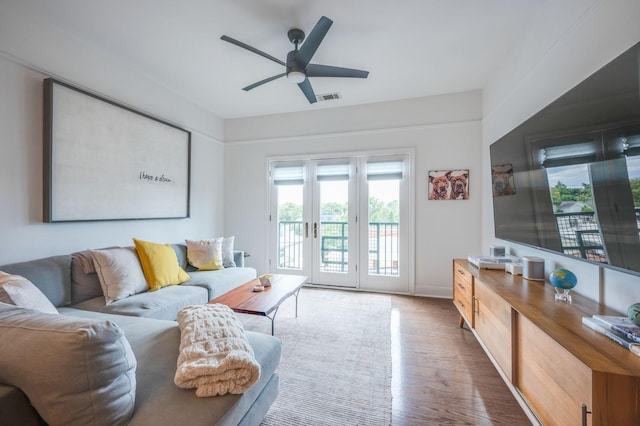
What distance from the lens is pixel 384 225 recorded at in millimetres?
3801

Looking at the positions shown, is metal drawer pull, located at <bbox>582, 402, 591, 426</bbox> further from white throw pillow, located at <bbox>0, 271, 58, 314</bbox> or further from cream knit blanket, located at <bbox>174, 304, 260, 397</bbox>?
white throw pillow, located at <bbox>0, 271, 58, 314</bbox>

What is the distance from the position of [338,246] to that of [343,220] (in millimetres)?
409

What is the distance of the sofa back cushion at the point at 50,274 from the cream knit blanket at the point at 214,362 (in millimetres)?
1436

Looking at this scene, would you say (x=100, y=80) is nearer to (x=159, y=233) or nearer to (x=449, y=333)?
(x=159, y=233)

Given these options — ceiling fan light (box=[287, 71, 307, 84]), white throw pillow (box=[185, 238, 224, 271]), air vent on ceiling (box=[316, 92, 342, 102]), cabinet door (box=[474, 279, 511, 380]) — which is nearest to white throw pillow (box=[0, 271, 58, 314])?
white throw pillow (box=[185, 238, 224, 271])

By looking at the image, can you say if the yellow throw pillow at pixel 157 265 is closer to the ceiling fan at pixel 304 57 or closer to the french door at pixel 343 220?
the french door at pixel 343 220

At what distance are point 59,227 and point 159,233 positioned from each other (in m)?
1.01

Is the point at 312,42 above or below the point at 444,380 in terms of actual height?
above

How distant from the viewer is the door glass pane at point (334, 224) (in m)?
3.97

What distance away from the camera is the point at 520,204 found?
204cm

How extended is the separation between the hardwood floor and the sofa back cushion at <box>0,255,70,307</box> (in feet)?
8.16

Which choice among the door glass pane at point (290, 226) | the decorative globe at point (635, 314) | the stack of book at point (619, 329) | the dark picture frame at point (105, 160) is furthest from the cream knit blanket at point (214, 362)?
the door glass pane at point (290, 226)

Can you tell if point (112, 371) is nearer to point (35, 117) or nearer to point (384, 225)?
→ point (35, 117)

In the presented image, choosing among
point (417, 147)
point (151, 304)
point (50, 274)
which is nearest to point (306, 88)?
point (417, 147)
